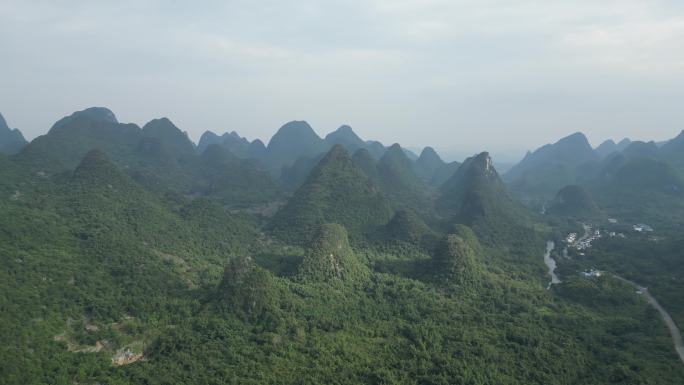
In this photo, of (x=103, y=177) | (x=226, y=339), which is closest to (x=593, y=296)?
(x=226, y=339)

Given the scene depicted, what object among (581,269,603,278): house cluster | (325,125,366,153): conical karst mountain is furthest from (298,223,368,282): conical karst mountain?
(325,125,366,153): conical karst mountain

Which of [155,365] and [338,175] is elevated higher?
[338,175]

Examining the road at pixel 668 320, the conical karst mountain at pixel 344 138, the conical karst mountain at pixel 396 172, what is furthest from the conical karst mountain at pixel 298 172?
the road at pixel 668 320

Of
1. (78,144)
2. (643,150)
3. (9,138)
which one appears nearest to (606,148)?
(643,150)

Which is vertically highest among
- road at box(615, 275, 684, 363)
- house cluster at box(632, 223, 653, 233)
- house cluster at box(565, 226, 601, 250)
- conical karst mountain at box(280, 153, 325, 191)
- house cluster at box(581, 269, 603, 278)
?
conical karst mountain at box(280, 153, 325, 191)

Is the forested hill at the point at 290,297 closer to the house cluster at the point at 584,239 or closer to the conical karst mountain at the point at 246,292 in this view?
the conical karst mountain at the point at 246,292

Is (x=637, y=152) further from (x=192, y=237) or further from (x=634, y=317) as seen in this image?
(x=192, y=237)

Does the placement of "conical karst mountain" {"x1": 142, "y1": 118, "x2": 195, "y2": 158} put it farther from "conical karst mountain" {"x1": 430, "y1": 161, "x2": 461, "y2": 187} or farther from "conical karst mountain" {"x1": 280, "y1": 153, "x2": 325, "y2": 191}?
"conical karst mountain" {"x1": 430, "y1": 161, "x2": 461, "y2": 187}
